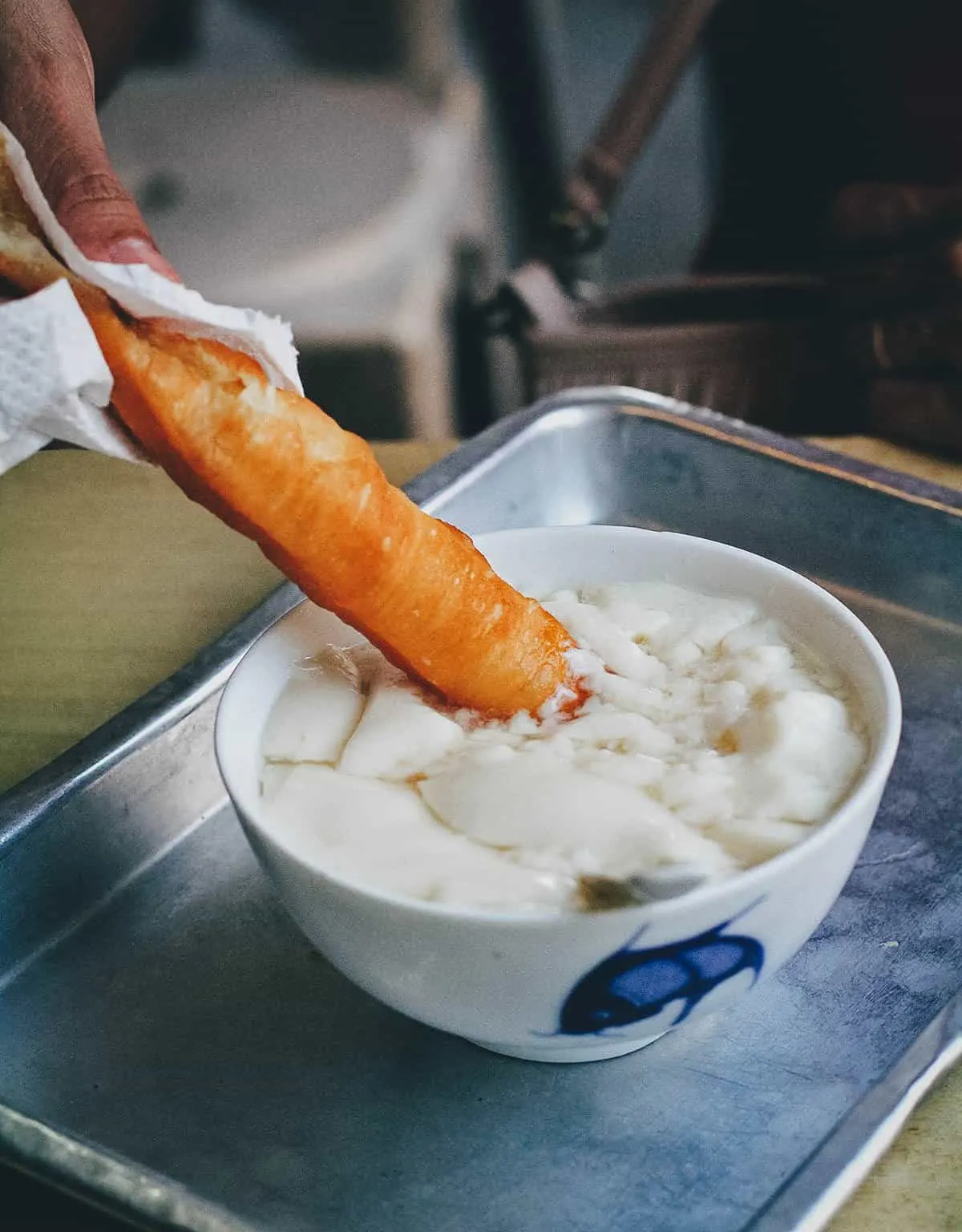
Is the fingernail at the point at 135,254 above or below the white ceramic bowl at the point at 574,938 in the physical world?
above

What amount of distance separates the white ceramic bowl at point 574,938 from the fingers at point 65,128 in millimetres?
220

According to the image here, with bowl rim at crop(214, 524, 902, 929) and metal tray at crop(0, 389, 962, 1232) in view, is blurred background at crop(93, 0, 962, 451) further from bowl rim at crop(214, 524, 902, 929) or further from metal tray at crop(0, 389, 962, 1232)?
bowl rim at crop(214, 524, 902, 929)

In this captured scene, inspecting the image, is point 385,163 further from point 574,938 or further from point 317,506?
point 574,938

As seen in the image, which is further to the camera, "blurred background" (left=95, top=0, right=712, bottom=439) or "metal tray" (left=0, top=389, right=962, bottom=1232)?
"blurred background" (left=95, top=0, right=712, bottom=439)

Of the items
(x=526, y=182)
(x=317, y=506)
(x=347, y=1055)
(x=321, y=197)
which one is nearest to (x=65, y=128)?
(x=317, y=506)

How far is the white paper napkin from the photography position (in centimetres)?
49

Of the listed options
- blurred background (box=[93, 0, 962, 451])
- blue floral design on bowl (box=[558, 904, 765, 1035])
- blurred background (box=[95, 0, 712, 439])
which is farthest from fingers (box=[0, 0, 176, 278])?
blurred background (box=[95, 0, 712, 439])

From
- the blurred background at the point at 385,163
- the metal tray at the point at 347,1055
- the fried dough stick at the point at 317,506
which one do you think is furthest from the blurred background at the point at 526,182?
the fried dough stick at the point at 317,506

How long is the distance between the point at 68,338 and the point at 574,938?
11.1 inches

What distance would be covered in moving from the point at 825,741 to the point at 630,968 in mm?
137

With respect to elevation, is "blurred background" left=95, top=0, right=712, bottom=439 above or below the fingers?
below

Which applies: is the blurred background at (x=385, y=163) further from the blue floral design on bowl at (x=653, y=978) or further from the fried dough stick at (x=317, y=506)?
the blue floral design on bowl at (x=653, y=978)

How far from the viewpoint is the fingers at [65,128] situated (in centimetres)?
65

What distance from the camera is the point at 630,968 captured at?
1.70 ft
